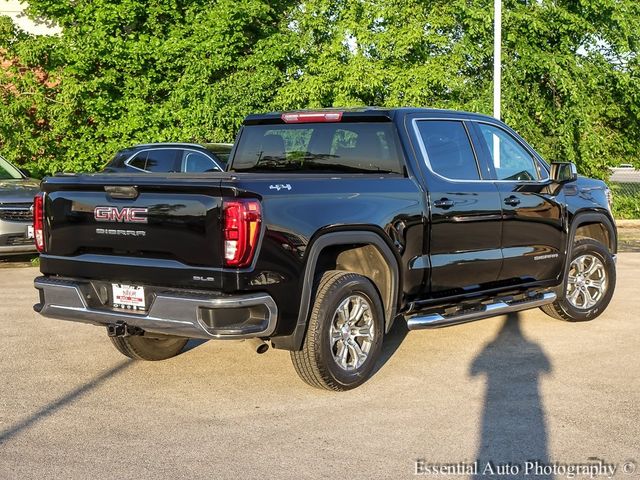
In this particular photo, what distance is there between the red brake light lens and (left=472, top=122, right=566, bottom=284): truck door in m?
1.29

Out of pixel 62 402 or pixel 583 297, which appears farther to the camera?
pixel 583 297

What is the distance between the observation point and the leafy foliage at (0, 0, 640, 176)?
17.9 m

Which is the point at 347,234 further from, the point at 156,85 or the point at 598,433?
the point at 156,85

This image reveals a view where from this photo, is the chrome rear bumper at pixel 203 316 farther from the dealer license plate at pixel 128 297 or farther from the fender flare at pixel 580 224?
the fender flare at pixel 580 224

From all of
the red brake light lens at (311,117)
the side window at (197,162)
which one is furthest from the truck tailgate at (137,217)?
the side window at (197,162)

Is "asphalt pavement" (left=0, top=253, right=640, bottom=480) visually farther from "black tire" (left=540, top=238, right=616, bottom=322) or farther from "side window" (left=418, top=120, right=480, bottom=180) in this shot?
"side window" (left=418, top=120, right=480, bottom=180)

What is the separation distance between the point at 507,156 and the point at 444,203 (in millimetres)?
1353

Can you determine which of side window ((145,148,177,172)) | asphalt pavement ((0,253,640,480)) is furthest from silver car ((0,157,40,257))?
asphalt pavement ((0,253,640,480))

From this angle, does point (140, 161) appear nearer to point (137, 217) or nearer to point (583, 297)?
point (583, 297)

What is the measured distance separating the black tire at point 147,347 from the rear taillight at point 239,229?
63.1 inches

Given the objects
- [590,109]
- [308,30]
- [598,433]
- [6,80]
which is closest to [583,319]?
[598,433]

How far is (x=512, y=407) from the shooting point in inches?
228

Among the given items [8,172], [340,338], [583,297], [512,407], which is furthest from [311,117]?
[8,172]

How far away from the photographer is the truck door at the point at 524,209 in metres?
7.65
